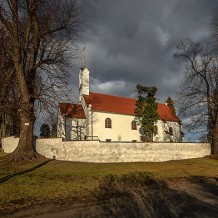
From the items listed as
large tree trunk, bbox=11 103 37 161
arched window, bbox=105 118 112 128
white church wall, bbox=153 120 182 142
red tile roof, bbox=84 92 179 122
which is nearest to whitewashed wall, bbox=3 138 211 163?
large tree trunk, bbox=11 103 37 161

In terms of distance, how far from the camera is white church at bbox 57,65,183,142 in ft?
145

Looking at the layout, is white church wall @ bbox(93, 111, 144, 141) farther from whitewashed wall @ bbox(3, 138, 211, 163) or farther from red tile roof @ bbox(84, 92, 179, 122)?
whitewashed wall @ bbox(3, 138, 211, 163)

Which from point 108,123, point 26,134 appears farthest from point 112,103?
point 26,134

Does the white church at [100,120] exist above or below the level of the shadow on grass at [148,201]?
above

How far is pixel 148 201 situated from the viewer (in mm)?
10594

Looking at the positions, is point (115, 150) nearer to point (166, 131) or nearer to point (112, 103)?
point (112, 103)

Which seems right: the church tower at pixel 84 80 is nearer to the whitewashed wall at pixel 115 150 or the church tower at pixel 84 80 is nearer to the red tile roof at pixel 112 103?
the red tile roof at pixel 112 103

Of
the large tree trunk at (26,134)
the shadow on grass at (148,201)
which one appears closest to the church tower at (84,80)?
the large tree trunk at (26,134)

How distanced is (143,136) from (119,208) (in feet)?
132

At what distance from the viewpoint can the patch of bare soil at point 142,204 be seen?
878cm

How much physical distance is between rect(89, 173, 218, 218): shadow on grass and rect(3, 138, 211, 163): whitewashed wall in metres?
13.1

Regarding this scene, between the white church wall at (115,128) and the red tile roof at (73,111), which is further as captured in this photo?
the white church wall at (115,128)

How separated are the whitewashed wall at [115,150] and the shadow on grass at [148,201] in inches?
515

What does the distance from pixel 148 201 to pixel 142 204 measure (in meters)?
0.63
